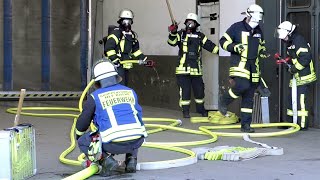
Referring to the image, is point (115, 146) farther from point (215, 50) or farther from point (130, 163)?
point (215, 50)

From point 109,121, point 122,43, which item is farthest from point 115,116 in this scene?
point 122,43

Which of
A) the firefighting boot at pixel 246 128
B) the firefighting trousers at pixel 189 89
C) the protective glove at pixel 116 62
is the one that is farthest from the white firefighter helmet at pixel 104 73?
the firefighting trousers at pixel 189 89

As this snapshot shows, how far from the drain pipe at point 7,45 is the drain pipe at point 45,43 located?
0.76m

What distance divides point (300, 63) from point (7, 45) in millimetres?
7288

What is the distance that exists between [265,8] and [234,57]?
1326 mm

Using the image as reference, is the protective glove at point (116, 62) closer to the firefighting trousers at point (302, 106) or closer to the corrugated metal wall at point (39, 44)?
the firefighting trousers at point (302, 106)

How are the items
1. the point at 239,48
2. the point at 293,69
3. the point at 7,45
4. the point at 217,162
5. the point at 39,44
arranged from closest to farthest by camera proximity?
the point at 217,162, the point at 239,48, the point at 293,69, the point at 7,45, the point at 39,44

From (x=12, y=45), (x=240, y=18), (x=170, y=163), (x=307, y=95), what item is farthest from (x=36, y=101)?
(x=170, y=163)

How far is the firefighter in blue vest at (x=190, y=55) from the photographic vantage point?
10.4m

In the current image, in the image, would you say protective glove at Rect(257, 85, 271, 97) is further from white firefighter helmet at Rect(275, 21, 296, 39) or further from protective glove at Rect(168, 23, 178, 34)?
protective glove at Rect(168, 23, 178, 34)

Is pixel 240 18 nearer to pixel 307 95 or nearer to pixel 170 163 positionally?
pixel 307 95

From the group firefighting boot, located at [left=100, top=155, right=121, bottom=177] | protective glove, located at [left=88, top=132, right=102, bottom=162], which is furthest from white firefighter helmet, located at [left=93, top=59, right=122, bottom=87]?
firefighting boot, located at [left=100, top=155, right=121, bottom=177]

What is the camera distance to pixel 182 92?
34.7ft

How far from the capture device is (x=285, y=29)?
29.2 ft
